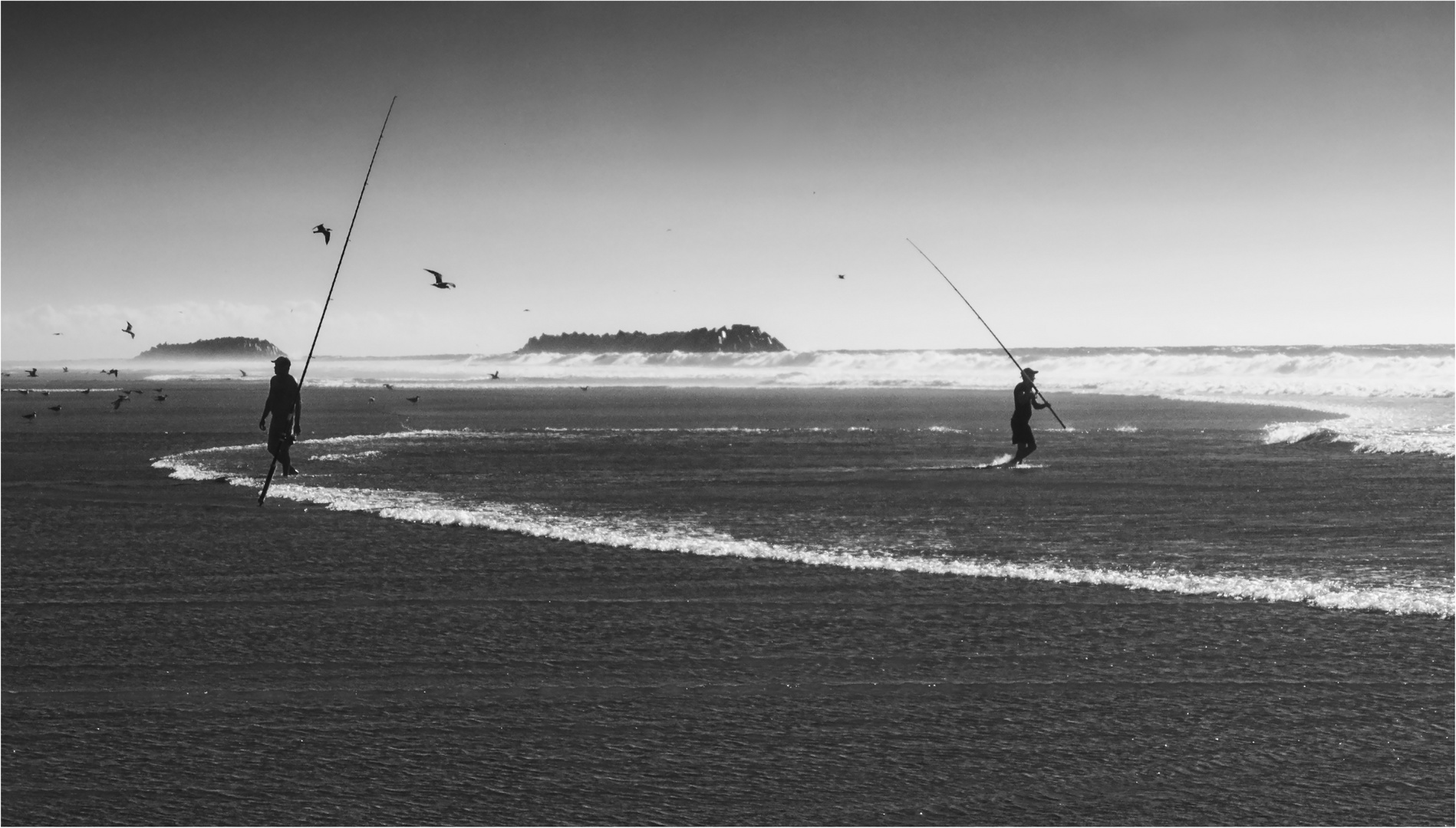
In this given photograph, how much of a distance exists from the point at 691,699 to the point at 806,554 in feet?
18.8

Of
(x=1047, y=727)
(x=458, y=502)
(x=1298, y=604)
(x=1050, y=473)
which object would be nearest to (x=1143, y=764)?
(x=1047, y=727)

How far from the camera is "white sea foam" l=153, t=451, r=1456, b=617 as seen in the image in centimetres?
1133

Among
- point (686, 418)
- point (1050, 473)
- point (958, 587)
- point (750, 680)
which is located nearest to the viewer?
point (750, 680)

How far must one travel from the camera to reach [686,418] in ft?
149

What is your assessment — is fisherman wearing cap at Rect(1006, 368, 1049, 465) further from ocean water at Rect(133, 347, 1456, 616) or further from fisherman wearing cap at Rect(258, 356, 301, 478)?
fisherman wearing cap at Rect(258, 356, 301, 478)

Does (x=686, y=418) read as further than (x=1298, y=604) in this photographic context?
Yes

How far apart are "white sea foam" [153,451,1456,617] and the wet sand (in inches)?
18.0

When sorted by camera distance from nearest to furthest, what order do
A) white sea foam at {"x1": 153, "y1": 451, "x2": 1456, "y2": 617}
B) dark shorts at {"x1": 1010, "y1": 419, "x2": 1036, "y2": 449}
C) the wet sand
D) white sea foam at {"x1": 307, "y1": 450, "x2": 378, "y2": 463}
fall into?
the wet sand, white sea foam at {"x1": 153, "y1": 451, "x2": 1456, "y2": 617}, dark shorts at {"x1": 1010, "y1": 419, "x2": 1036, "y2": 449}, white sea foam at {"x1": 307, "y1": 450, "x2": 378, "y2": 463}

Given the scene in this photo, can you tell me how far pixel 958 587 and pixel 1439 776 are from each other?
539 cm

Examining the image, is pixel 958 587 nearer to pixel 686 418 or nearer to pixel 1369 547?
pixel 1369 547

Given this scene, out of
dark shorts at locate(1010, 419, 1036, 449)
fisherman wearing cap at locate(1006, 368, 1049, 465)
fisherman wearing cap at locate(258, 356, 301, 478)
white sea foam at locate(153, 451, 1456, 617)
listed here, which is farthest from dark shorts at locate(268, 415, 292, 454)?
dark shorts at locate(1010, 419, 1036, 449)

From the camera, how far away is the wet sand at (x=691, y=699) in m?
6.95

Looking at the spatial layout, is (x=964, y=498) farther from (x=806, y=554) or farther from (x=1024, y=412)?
(x=806, y=554)

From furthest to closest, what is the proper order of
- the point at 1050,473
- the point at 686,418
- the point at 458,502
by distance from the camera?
the point at 686,418, the point at 1050,473, the point at 458,502
